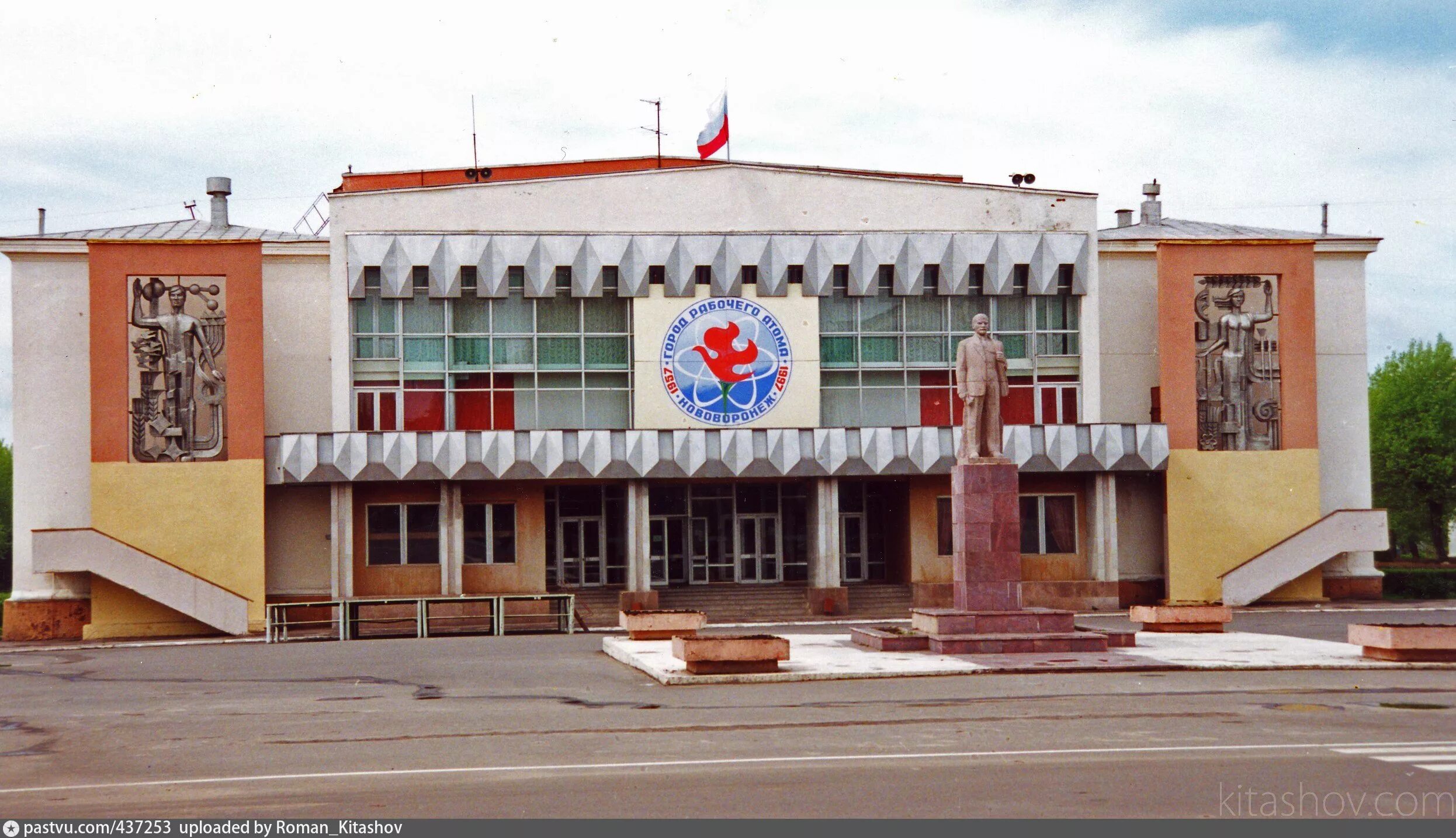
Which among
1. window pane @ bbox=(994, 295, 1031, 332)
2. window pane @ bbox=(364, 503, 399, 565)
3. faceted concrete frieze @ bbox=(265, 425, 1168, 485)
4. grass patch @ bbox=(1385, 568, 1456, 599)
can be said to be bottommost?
grass patch @ bbox=(1385, 568, 1456, 599)

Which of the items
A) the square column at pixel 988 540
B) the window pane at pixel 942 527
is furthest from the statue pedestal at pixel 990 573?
the window pane at pixel 942 527

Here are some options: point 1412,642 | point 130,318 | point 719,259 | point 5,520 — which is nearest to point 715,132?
point 719,259

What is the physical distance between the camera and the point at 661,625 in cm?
3084

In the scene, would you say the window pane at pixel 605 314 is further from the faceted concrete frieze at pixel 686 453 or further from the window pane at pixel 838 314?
the window pane at pixel 838 314

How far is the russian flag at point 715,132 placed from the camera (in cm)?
4791

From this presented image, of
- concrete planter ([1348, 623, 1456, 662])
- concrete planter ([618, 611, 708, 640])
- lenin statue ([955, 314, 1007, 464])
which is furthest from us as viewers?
concrete planter ([618, 611, 708, 640])

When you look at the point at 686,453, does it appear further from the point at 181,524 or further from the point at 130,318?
the point at 130,318

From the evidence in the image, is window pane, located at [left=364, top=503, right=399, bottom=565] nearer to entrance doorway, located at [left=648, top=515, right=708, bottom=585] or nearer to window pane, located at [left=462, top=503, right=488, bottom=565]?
window pane, located at [left=462, top=503, right=488, bottom=565]

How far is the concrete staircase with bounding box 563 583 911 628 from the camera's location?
4372 cm

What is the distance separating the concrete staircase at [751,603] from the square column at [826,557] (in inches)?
12.5

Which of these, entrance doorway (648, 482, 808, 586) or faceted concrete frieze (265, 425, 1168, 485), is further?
entrance doorway (648, 482, 808, 586)

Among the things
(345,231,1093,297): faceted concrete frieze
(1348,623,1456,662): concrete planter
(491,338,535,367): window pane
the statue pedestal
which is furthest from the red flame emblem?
→ (1348,623,1456,662): concrete planter

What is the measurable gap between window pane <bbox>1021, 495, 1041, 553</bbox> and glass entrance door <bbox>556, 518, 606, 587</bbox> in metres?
12.4

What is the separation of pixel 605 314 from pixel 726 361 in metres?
3.73
